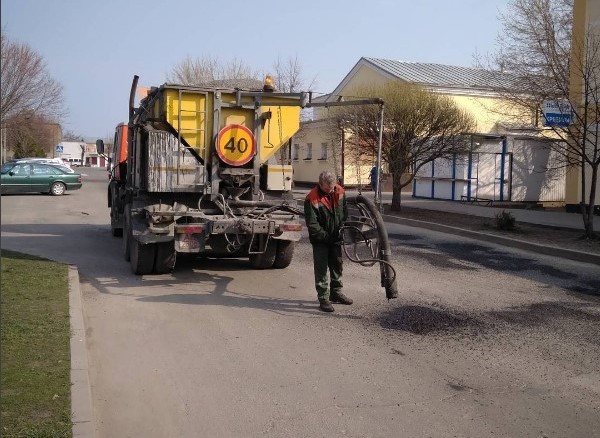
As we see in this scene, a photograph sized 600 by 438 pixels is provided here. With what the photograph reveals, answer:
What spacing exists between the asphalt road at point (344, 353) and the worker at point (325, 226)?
42 cm

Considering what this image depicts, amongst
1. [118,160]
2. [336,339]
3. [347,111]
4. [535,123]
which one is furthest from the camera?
[535,123]

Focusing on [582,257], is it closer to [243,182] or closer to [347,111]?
[243,182]

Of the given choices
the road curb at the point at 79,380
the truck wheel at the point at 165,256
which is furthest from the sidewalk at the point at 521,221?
the road curb at the point at 79,380

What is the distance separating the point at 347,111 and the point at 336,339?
14012 millimetres

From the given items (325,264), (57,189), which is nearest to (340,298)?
(325,264)

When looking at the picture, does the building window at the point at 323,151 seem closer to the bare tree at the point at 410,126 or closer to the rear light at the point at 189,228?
the bare tree at the point at 410,126

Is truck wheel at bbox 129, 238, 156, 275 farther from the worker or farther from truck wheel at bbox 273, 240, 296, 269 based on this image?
the worker

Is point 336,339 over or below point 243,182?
below

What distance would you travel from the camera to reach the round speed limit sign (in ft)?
30.1

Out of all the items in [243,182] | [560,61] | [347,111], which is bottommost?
[243,182]

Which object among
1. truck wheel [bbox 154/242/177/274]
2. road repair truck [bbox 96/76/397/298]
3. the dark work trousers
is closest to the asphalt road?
truck wheel [bbox 154/242/177/274]

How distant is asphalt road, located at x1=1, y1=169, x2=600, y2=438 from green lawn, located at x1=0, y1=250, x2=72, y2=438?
1.09 feet

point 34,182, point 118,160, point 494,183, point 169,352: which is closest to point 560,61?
point 494,183

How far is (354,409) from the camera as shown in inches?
185
